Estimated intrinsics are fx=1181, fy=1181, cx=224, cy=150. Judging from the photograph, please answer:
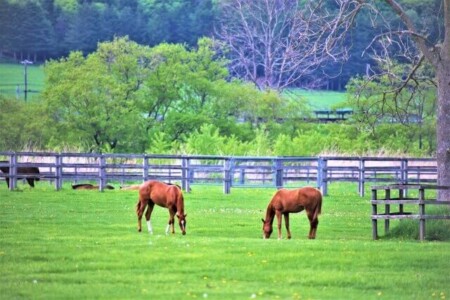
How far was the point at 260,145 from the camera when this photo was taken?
2285 inches

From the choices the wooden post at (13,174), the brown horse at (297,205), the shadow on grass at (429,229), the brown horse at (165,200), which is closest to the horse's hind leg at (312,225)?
the brown horse at (297,205)

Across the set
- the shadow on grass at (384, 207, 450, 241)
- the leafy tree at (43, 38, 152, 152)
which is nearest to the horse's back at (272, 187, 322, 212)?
the shadow on grass at (384, 207, 450, 241)

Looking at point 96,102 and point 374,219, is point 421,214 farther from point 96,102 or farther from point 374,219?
point 96,102

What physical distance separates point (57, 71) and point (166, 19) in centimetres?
4594

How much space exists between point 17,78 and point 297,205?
8172cm

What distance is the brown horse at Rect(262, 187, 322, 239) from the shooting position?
941 inches

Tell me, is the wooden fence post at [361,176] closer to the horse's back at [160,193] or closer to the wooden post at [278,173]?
the wooden post at [278,173]

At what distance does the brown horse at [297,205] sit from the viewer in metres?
23.9

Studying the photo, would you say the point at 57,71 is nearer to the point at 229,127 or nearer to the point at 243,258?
the point at 229,127

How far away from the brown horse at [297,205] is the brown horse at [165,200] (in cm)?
176

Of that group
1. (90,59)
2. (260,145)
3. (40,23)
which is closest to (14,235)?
(260,145)

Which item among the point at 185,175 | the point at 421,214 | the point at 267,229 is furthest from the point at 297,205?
the point at 185,175

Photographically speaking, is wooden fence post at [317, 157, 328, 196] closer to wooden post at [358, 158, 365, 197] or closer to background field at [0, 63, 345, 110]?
wooden post at [358, 158, 365, 197]

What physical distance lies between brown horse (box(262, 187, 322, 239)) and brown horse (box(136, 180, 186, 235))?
1760mm
